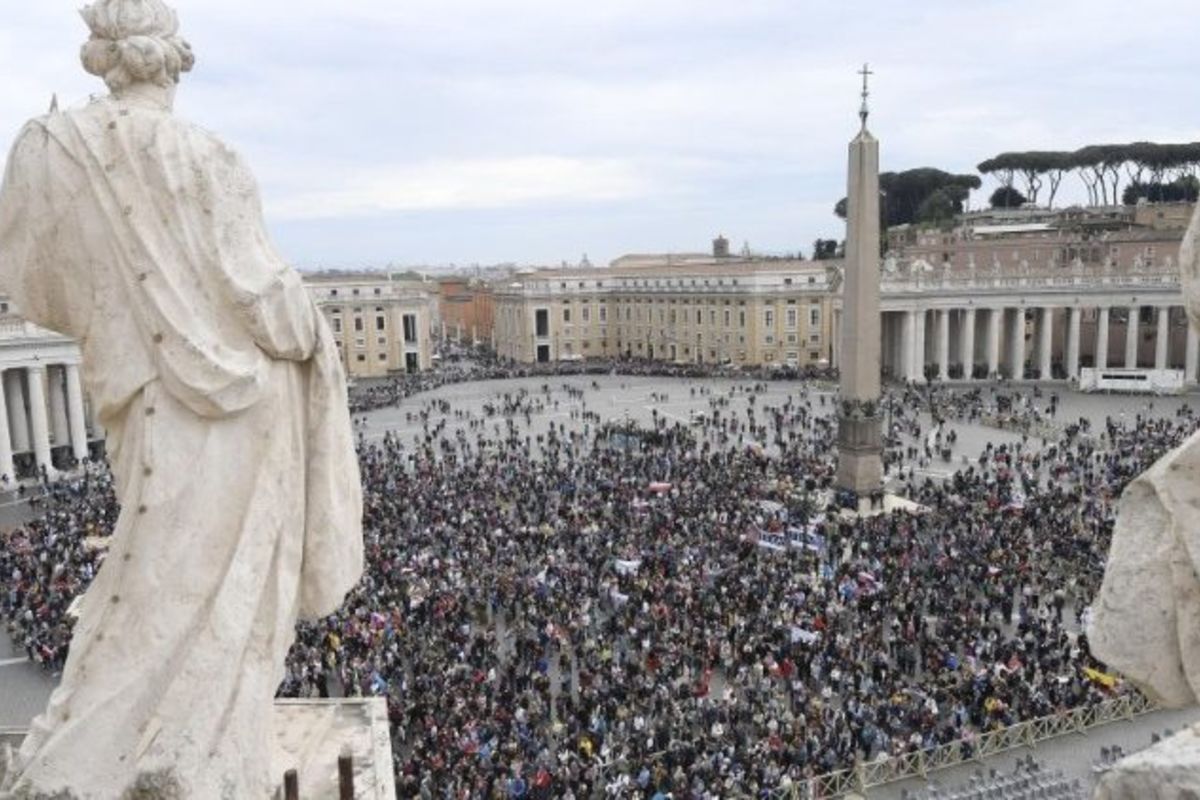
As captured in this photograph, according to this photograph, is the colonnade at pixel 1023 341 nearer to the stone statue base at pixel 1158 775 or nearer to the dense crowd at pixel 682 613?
the dense crowd at pixel 682 613

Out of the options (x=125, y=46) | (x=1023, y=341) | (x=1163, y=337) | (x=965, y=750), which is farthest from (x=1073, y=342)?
(x=125, y=46)

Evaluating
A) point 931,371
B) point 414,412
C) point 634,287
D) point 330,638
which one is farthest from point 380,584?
point 634,287

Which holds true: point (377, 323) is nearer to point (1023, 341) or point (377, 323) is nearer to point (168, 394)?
point (1023, 341)

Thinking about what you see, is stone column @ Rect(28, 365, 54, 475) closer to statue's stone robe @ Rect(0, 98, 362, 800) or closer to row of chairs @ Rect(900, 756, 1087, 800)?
row of chairs @ Rect(900, 756, 1087, 800)

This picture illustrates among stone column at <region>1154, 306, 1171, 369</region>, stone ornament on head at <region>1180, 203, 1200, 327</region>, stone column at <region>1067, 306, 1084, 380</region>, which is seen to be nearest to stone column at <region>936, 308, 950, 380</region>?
stone column at <region>1067, 306, 1084, 380</region>

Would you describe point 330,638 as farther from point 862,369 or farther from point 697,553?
point 862,369

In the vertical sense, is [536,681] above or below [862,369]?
below

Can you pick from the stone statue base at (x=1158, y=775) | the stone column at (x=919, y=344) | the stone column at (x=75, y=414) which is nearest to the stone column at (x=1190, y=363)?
the stone column at (x=919, y=344)
